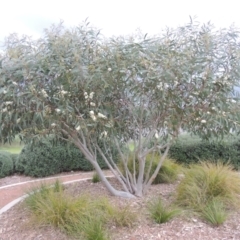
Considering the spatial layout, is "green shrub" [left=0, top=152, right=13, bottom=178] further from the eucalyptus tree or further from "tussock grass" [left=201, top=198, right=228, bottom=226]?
Answer: "tussock grass" [left=201, top=198, right=228, bottom=226]

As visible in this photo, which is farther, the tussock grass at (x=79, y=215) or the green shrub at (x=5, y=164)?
the green shrub at (x=5, y=164)

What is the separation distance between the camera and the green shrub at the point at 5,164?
26.0ft

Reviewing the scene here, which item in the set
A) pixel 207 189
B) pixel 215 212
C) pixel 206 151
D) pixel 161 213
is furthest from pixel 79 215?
pixel 206 151

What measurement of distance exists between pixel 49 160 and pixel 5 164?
1139mm

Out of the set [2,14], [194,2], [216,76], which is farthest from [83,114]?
[2,14]

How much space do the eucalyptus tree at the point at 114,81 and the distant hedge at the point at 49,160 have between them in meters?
3.63

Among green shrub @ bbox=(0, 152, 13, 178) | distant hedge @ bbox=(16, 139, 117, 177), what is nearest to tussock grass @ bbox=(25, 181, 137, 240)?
distant hedge @ bbox=(16, 139, 117, 177)

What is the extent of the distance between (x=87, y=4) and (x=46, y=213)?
293 cm

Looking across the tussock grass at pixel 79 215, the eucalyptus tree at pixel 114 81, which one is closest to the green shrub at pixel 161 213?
the tussock grass at pixel 79 215

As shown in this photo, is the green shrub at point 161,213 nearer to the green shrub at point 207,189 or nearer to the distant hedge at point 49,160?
the green shrub at point 207,189

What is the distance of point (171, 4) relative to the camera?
4.89m

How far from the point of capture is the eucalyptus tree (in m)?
3.56

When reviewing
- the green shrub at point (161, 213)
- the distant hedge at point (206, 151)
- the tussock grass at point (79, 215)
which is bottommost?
the distant hedge at point (206, 151)

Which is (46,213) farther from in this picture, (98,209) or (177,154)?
(177,154)
